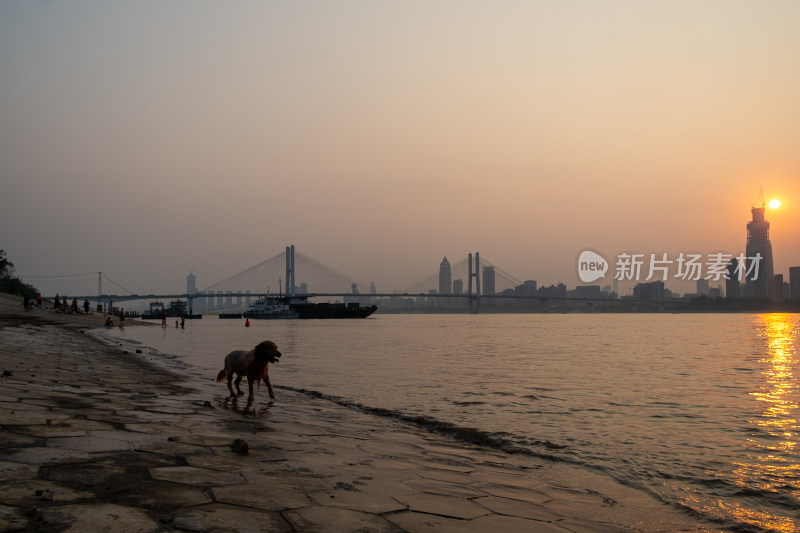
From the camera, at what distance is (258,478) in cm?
365

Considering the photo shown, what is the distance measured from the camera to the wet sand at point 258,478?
110 inches

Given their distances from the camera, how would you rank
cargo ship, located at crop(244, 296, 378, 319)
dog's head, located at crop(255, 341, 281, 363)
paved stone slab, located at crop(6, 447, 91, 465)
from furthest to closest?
cargo ship, located at crop(244, 296, 378, 319) → dog's head, located at crop(255, 341, 281, 363) → paved stone slab, located at crop(6, 447, 91, 465)

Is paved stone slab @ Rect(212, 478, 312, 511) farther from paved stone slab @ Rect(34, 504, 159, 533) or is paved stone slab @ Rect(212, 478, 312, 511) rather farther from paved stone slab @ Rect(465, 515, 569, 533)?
paved stone slab @ Rect(465, 515, 569, 533)

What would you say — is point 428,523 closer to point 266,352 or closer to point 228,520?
point 228,520

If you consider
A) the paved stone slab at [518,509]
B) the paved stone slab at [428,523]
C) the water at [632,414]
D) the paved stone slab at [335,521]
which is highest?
the paved stone slab at [335,521]

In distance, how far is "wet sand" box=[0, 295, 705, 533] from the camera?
Answer: 2.80 meters

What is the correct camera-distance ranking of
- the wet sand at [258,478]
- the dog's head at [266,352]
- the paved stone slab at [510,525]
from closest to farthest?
the wet sand at [258,478], the paved stone slab at [510,525], the dog's head at [266,352]

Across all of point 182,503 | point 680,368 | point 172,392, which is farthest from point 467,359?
point 182,503

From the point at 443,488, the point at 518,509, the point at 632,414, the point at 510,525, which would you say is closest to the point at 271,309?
the point at 632,414

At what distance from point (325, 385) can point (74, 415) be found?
694 centimetres

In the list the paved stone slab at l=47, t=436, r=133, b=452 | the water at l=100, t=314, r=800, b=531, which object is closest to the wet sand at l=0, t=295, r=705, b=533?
the paved stone slab at l=47, t=436, r=133, b=452

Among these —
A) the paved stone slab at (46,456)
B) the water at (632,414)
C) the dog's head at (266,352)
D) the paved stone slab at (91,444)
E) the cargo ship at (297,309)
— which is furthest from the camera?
the cargo ship at (297,309)

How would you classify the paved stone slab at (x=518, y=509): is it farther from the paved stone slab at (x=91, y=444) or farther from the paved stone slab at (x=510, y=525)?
the paved stone slab at (x=91, y=444)

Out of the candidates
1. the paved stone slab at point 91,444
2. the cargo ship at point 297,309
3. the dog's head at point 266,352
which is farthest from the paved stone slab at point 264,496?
the cargo ship at point 297,309
